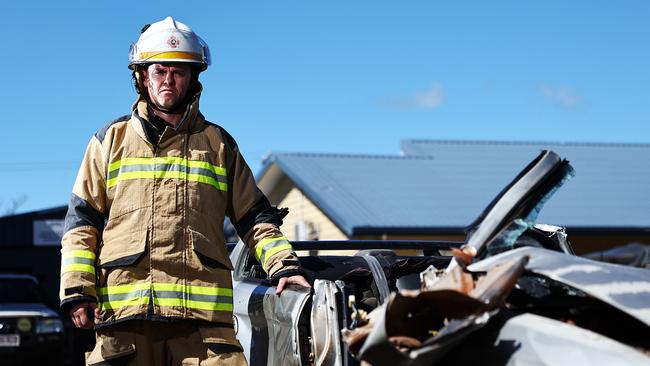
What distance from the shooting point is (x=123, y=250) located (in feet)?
13.9

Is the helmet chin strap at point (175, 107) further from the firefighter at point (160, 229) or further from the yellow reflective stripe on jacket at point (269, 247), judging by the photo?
the yellow reflective stripe on jacket at point (269, 247)

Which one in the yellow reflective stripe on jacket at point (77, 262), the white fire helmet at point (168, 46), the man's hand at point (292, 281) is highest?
the white fire helmet at point (168, 46)

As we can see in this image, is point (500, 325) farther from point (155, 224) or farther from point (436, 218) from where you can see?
point (436, 218)

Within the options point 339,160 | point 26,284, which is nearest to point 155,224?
point 26,284

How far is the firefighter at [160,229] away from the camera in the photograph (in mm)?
4215

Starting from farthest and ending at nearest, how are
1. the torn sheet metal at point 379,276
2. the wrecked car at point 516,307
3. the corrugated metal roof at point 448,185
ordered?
the corrugated metal roof at point 448,185 → the torn sheet metal at point 379,276 → the wrecked car at point 516,307

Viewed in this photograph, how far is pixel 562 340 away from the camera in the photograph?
303cm

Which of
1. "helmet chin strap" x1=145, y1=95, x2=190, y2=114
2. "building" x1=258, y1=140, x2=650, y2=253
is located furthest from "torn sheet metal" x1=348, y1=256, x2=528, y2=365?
"building" x1=258, y1=140, x2=650, y2=253

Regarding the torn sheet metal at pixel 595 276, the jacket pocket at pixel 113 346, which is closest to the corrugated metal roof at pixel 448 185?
the jacket pocket at pixel 113 346

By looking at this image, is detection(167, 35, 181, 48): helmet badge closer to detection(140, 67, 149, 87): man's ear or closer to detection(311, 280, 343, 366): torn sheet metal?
detection(140, 67, 149, 87): man's ear

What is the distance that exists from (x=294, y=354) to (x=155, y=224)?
1016 millimetres

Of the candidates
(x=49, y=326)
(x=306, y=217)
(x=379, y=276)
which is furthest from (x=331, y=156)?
(x=379, y=276)

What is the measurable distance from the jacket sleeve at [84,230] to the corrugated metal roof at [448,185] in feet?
51.8

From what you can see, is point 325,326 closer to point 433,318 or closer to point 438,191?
point 433,318
